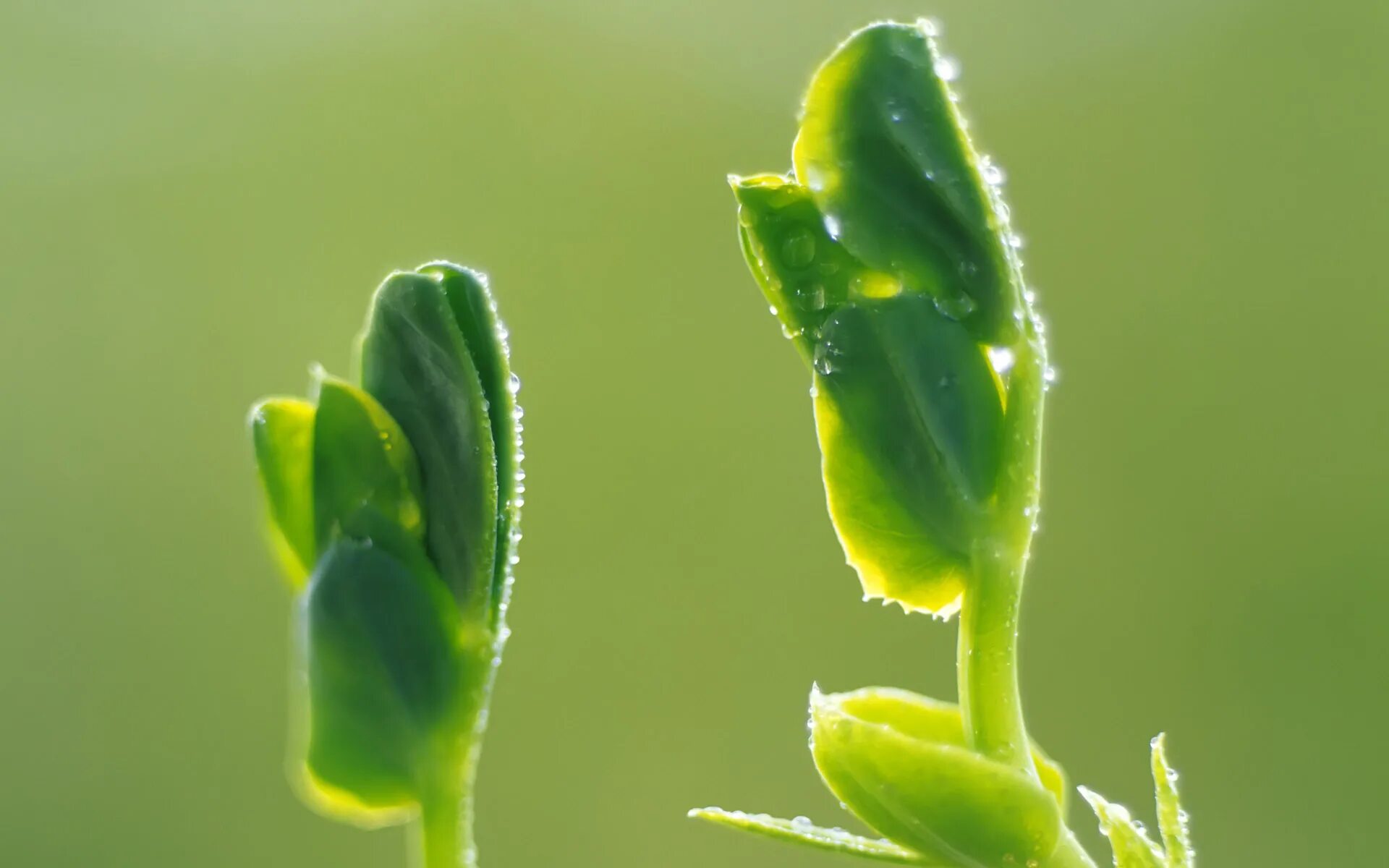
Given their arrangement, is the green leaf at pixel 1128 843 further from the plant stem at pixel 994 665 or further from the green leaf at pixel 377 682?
the green leaf at pixel 377 682

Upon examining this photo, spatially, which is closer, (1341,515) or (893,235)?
(893,235)

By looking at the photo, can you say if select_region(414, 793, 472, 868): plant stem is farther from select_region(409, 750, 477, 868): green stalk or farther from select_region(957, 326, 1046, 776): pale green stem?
select_region(957, 326, 1046, 776): pale green stem

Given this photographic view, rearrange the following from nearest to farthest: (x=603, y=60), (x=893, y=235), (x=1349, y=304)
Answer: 1. (x=893, y=235)
2. (x=1349, y=304)
3. (x=603, y=60)

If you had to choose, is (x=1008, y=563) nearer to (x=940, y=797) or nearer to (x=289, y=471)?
(x=940, y=797)

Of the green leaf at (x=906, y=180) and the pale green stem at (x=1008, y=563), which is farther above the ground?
the green leaf at (x=906, y=180)

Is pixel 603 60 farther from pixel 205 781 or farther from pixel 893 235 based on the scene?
pixel 893 235

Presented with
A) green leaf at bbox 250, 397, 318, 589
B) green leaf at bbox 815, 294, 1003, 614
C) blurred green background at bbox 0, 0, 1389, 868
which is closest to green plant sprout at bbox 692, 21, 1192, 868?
green leaf at bbox 815, 294, 1003, 614

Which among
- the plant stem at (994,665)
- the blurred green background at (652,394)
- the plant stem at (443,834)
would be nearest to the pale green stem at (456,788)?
the plant stem at (443,834)

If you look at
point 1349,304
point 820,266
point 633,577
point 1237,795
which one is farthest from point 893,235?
point 1349,304
